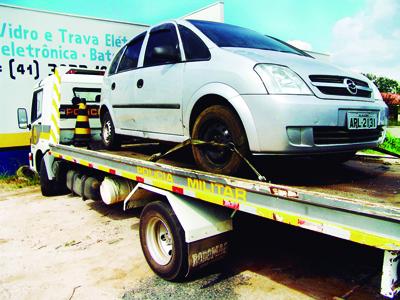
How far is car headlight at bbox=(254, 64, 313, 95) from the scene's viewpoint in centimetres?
249

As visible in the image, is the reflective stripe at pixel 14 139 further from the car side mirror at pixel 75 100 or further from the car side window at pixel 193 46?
the car side window at pixel 193 46

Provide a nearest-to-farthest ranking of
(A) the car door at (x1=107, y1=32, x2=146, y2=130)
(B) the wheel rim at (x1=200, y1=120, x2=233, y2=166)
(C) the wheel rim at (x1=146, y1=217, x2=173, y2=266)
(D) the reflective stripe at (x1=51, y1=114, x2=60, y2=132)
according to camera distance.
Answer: (B) the wheel rim at (x1=200, y1=120, x2=233, y2=166) → (C) the wheel rim at (x1=146, y1=217, x2=173, y2=266) → (A) the car door at (x1=107, y1=32, x2=146, y2=130) → (D) the reflective stripe at (x1=51, y1=114, x2=60, y2=132)

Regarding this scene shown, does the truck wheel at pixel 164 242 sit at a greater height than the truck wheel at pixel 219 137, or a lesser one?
lesser

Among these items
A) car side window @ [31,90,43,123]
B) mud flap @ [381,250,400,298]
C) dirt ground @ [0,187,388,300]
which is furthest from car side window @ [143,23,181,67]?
car side window @ [31,90,43,123]

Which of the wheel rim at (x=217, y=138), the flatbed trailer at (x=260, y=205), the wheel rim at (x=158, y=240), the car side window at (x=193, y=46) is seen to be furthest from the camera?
the wheel rim at (x=158, y=240)

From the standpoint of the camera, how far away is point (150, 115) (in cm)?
373

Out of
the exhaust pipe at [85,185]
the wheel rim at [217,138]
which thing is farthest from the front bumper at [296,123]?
the exhaust pipe at [85,185]

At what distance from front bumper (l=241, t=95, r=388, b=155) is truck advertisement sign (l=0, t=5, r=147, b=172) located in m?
7.98

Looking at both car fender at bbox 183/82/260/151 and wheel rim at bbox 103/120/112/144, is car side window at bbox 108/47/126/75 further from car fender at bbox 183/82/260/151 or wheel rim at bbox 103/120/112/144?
car fender at bbox 183/82/260/151

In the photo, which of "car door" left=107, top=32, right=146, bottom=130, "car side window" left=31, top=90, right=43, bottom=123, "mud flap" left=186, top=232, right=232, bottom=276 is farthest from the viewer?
"car side window" left=31, top=90, right=43, bottom=123

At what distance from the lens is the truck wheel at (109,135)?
469 cm

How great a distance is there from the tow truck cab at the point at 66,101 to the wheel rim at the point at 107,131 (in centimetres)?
149

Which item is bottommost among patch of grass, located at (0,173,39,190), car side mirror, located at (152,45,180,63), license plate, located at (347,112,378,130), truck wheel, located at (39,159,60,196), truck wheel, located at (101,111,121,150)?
patch of grass, located at (0,173,39,190)

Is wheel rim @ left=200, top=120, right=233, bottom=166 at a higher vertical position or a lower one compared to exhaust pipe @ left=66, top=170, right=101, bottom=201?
higher
